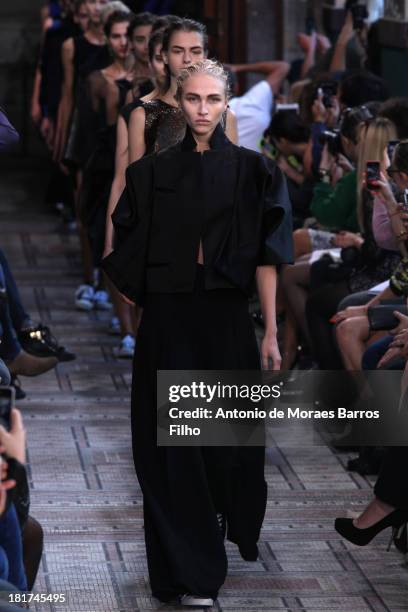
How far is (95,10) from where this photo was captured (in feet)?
36.5

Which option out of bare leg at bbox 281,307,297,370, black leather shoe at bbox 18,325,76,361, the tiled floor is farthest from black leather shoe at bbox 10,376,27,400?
bare leg at bbox 281,307,297,370

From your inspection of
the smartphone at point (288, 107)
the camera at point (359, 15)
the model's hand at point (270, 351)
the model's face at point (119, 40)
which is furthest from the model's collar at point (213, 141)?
the camera at point (359, 15)

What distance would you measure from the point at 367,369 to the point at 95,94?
343 centimetres

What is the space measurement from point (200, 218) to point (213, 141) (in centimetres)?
26

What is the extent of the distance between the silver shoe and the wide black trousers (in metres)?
0.02

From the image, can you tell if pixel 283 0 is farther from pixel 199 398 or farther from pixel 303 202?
pixel 199 398

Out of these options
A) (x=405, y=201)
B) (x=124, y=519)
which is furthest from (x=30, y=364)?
(x=405, y=201)

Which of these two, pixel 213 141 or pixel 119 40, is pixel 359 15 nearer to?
pixel 119 40

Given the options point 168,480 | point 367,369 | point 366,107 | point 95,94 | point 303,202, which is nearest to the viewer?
point 168,480

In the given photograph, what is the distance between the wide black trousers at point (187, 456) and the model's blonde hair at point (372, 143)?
82.5 inches

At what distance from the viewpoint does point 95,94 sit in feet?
31.0

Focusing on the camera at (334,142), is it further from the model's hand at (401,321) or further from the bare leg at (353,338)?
the model's hand at (401,321)

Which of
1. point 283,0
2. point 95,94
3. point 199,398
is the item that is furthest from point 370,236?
point 283,0

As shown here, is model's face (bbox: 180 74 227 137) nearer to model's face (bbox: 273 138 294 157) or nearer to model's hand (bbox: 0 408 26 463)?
model's hand (bbox: 0 408 26 463)
